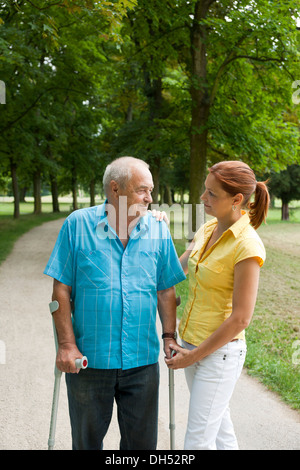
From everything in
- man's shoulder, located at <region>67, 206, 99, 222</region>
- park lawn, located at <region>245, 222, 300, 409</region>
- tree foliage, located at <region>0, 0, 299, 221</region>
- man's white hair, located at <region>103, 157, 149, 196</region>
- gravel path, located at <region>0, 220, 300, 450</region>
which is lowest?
park lawn, located at <region>245, 222, 300, 409</region>

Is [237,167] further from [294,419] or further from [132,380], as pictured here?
[294,419]

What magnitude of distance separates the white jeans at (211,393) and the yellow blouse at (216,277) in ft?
0.37

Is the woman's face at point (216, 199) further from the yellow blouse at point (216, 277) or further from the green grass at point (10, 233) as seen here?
the green grass at point (10, 233)

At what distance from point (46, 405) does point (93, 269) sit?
222 centimetres

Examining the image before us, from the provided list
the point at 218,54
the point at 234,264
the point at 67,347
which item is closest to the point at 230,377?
the point at 234,264

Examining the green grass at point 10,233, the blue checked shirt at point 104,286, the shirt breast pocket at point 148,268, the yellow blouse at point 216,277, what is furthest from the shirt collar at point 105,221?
the green grass at point 10,233

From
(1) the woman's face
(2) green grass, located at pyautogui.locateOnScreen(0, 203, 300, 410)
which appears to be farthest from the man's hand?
(2) green grass, located at pyautogui.locateOnScreen(0, 203, 300, 410)

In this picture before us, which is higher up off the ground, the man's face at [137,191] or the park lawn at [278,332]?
the man's face at [137,191]

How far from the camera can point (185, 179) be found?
1181 inches

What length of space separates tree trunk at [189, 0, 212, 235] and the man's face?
9.47m

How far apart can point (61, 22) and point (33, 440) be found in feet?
38.9

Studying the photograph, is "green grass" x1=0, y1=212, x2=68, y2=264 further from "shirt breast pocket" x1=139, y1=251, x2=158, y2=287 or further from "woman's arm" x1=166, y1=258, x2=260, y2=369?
"woman's arm" x1=166, y1=258, x2=260, y2=369

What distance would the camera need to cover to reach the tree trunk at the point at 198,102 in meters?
11.9

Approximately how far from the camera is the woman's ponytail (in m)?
2.37
